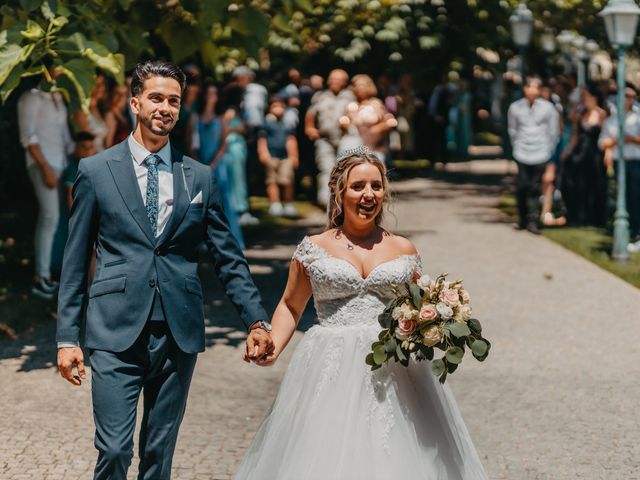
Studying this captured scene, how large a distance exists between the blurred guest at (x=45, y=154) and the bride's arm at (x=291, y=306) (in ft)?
Result: 21.0

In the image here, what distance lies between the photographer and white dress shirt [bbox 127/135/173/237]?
520 cm

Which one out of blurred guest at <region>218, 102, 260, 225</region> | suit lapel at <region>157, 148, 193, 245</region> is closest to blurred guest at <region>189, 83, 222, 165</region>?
blurred guest at <region>218, 102, 260, 225</region>

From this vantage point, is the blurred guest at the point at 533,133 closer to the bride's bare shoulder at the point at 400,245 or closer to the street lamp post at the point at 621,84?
the street lamp post at the point at 621,84

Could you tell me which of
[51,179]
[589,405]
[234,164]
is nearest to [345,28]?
[234,164]

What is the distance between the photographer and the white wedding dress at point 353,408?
17.1ft

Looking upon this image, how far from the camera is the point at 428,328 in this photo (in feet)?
17.2

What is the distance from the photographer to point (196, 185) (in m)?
5.28

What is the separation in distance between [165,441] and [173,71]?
1.48 metres

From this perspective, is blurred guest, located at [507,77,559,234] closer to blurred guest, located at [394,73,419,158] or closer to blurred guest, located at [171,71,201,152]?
blurred guest, located at [171,71,201,152]

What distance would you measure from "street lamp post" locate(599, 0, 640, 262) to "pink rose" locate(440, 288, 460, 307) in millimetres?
10490

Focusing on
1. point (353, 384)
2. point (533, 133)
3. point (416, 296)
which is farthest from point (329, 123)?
point (416, 296)

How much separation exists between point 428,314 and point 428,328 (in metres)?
0.06

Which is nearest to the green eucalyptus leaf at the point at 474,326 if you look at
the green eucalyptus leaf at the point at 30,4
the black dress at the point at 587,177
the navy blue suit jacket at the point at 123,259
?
the navy blue suit jacket at the point at 123,259

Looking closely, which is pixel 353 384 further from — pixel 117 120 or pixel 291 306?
pixel 117 120
